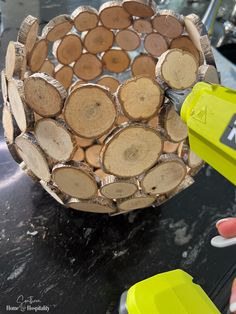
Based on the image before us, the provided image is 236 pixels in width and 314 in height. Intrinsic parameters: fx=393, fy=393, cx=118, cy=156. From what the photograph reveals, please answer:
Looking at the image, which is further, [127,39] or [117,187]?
[127,39]

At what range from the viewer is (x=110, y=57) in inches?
37.5

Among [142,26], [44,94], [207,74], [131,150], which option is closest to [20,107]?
[44,94]

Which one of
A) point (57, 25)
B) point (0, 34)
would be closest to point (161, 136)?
point (57, 25)

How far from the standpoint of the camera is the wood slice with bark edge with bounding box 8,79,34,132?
561mm

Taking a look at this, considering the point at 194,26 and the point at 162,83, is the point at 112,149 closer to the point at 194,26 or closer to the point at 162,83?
the point at 162,83

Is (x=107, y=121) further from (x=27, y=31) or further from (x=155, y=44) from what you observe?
(x=155, y=44)

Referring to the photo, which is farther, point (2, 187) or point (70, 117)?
point (2, 187)

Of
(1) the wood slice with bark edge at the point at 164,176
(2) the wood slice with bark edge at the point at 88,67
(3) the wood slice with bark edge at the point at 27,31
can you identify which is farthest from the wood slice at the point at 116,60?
(1) the wood slice with bark edge at the point at 164,176

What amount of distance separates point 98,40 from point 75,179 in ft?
1.35

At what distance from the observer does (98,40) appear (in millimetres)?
885

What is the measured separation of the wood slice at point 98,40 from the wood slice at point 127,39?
0.02 m

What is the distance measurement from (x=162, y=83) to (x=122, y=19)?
343 mm

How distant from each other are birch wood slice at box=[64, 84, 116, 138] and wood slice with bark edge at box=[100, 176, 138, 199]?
0.09 meters

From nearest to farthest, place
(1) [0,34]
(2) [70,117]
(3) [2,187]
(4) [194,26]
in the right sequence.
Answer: (2) [70,117], (4) [194,26], (3) [2,187], (1) [0,34]
